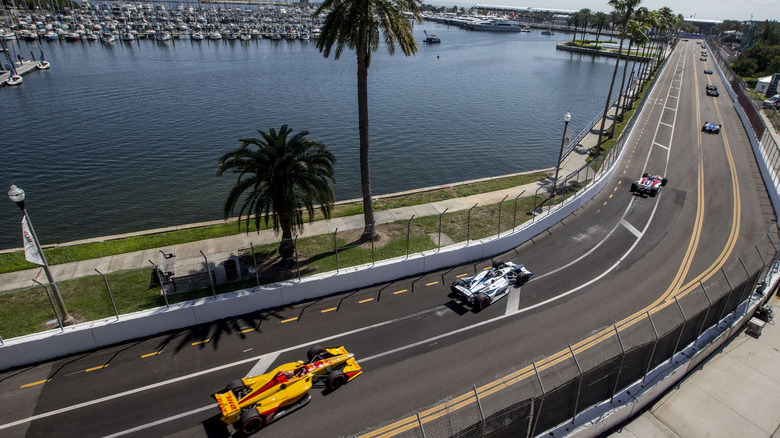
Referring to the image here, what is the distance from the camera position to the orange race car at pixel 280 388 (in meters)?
12.9

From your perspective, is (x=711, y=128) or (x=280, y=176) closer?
(x=280, y=176)

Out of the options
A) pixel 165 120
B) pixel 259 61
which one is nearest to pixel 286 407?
pixel 165 120

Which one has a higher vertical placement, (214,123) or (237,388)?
(237,388)

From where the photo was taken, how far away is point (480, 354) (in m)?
16.3

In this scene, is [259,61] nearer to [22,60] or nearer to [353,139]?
[22,60]

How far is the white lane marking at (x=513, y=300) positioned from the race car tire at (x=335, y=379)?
8.14 m

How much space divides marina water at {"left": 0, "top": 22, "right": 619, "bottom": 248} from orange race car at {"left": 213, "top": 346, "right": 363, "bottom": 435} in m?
21.8

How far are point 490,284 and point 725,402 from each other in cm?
902

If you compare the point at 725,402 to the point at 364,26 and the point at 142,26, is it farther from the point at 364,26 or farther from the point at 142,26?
the point at 142,26

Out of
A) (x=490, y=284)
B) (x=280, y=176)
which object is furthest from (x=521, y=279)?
(x=280, y=176)

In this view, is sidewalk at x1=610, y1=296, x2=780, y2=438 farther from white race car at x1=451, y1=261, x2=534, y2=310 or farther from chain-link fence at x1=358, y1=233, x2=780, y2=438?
white race car at x1=451, y1=261, x2=534, y2=310

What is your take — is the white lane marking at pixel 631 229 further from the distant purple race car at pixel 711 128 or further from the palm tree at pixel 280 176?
the distant purple race car at pixel 711 128

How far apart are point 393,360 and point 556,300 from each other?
336 inches

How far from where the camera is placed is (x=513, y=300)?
64.8 ft
